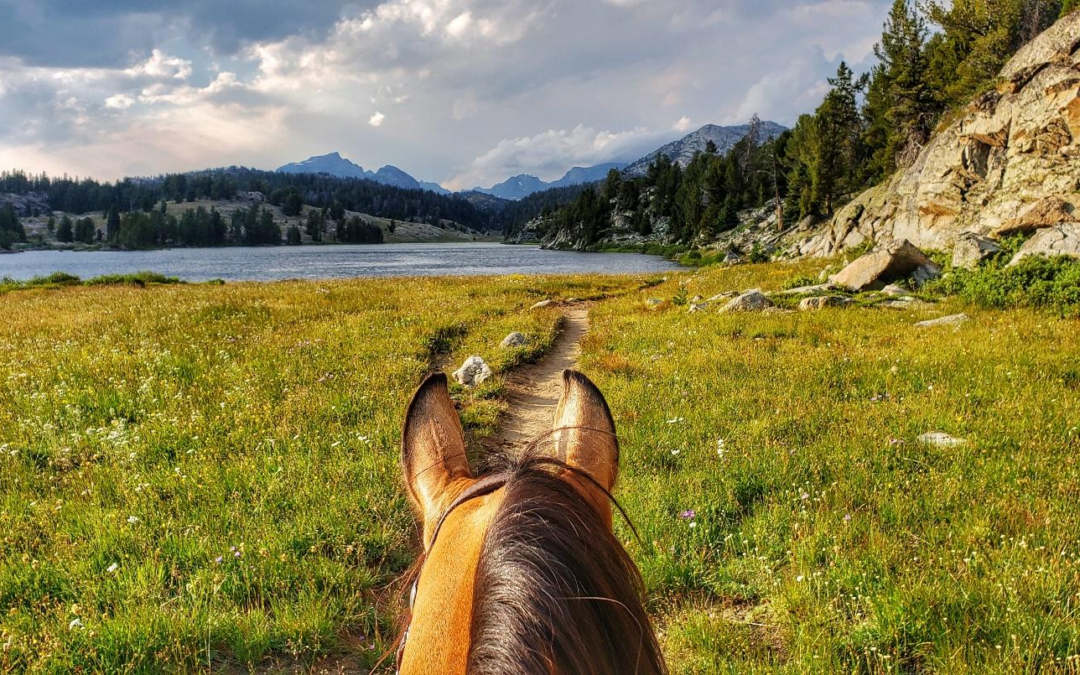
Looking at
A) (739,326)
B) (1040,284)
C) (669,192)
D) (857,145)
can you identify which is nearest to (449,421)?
(739,326)

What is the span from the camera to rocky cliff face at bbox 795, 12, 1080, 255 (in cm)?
1847

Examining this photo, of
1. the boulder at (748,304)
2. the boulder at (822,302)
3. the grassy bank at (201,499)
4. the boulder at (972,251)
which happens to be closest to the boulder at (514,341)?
the grassy bank at (201,499)

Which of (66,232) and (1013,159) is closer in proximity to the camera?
(1013,159)

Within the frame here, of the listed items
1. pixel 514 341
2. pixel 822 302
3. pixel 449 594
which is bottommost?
pixel 514 341

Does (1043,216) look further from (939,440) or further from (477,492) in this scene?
(477,492)

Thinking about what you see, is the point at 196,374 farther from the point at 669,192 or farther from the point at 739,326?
the point at 669,192

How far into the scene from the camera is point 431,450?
6.93 feet

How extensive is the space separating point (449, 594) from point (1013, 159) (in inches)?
1177

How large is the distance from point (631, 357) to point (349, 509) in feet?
25.6

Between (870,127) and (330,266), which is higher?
(870,127)

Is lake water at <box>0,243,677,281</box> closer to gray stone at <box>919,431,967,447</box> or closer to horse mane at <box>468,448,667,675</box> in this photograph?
gray stone at <box>919,431,967,447</box>

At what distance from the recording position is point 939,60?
144ft

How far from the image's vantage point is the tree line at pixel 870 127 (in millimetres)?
38344

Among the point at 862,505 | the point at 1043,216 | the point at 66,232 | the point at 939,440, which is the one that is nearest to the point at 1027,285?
the point at 1043,216
